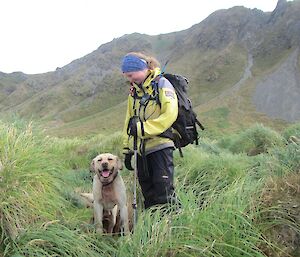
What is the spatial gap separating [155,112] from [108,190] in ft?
3.48

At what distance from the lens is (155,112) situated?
4586mm

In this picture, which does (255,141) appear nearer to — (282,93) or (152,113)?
(152,113)

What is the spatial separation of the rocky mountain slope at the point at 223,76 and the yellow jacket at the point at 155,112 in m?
63.9

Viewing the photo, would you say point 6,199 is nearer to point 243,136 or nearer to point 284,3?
point 243,136

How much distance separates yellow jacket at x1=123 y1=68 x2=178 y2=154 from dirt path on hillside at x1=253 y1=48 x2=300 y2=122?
62.6 meters

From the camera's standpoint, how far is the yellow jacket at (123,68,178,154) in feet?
14.4

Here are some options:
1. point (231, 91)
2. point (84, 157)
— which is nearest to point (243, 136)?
point (84, 157)

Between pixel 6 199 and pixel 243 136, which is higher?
pixel 6 199

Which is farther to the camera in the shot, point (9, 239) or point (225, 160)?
point (225, 160)

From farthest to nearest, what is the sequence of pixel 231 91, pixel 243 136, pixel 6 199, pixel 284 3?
1. pixel 284 3
2. pixel 231 91
3. pixel 243 136
4. pixel 6 199

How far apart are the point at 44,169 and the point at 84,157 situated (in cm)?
560

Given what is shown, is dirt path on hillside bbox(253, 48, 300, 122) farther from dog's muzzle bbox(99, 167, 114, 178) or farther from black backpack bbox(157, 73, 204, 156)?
dog's muzzle bbox(99, 167, 114, 178)

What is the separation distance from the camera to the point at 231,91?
9350cm

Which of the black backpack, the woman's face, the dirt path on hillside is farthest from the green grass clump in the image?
the dirt path on hillside
